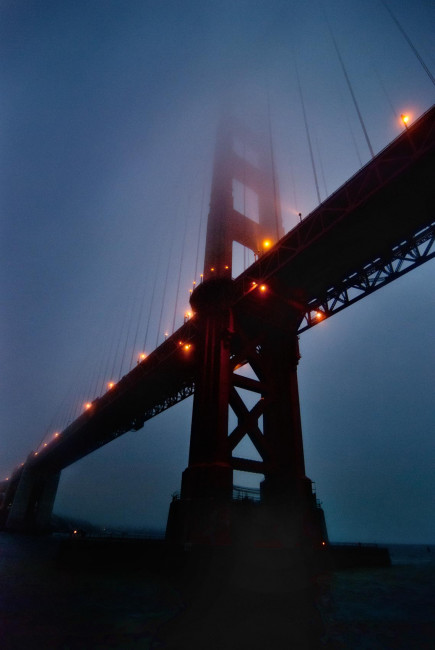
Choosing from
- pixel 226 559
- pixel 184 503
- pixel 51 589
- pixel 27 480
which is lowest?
pixel 51 589

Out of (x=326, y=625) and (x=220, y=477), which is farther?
(x=220, y=477)

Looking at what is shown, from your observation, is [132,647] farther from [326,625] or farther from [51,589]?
[51,589]

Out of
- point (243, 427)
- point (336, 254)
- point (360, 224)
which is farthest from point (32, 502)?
point (360, 224)

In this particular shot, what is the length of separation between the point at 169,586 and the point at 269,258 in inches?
597

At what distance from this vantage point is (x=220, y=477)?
48.0ft

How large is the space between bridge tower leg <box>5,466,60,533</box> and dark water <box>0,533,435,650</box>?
61475 mm

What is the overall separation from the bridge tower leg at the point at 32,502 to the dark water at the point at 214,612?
61475 millimetres

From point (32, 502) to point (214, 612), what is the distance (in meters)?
74.7

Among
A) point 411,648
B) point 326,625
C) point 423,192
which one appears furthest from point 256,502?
point 423,192

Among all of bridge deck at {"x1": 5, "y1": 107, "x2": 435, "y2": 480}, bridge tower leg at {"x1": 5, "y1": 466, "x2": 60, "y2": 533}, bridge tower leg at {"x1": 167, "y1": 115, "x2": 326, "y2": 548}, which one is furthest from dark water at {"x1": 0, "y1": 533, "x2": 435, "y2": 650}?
bridge tower leg at {"x1": 5, "y1": 466, "x2": 60, "y2": 533}

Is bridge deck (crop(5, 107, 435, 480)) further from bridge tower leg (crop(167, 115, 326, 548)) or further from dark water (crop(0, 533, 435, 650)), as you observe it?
dark water (crop(0, 533, 435, 650))

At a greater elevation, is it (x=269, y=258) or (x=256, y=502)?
(x=269, y=258)

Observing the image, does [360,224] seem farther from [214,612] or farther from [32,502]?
[32,502]

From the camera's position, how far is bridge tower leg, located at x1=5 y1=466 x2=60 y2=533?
64.1 metres
